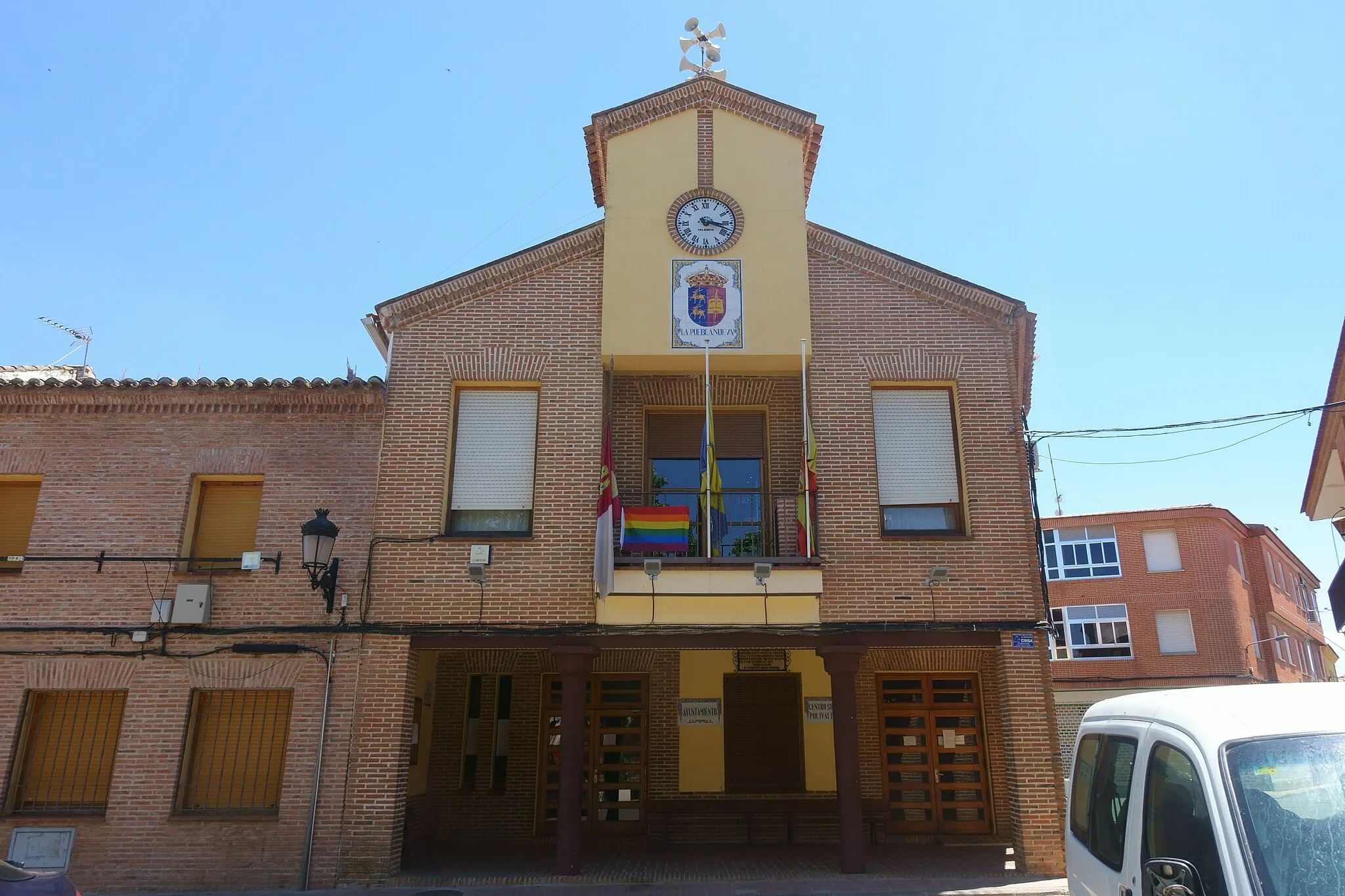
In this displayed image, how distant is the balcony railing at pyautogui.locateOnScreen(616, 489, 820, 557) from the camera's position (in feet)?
37.5

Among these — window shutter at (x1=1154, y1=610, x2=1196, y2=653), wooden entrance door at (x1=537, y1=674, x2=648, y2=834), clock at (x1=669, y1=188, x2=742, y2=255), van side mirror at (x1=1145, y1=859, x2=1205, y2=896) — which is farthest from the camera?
window shutter at (x1=1154, y1=610, x2=1196, y2=653)

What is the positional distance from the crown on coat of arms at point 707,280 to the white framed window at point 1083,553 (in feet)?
71.7

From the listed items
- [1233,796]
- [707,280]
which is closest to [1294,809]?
[1233,796]

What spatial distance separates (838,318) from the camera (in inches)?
485

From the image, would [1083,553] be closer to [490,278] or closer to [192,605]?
[490,278]

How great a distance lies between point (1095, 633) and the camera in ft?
99.1

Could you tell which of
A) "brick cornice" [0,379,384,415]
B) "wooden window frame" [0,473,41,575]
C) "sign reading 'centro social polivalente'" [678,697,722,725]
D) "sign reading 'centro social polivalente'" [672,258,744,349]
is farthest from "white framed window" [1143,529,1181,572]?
"wooden window frame" [0,473,41,575]

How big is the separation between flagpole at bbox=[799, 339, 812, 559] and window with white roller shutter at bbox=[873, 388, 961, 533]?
38.6 inches

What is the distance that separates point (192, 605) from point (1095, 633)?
27941 millimetres

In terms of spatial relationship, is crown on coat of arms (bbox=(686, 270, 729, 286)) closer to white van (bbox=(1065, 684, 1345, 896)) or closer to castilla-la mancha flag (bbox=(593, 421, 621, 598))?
castilla-la mancha flag (bbox=(593, 421, 621, 598))

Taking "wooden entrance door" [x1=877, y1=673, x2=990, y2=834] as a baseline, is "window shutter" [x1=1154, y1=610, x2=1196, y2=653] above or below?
above

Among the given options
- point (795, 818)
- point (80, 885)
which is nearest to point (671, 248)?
point (795, 818)

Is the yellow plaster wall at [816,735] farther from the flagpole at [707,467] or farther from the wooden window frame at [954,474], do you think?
the flagpole at [707,467]

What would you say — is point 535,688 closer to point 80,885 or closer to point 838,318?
point 80,885
